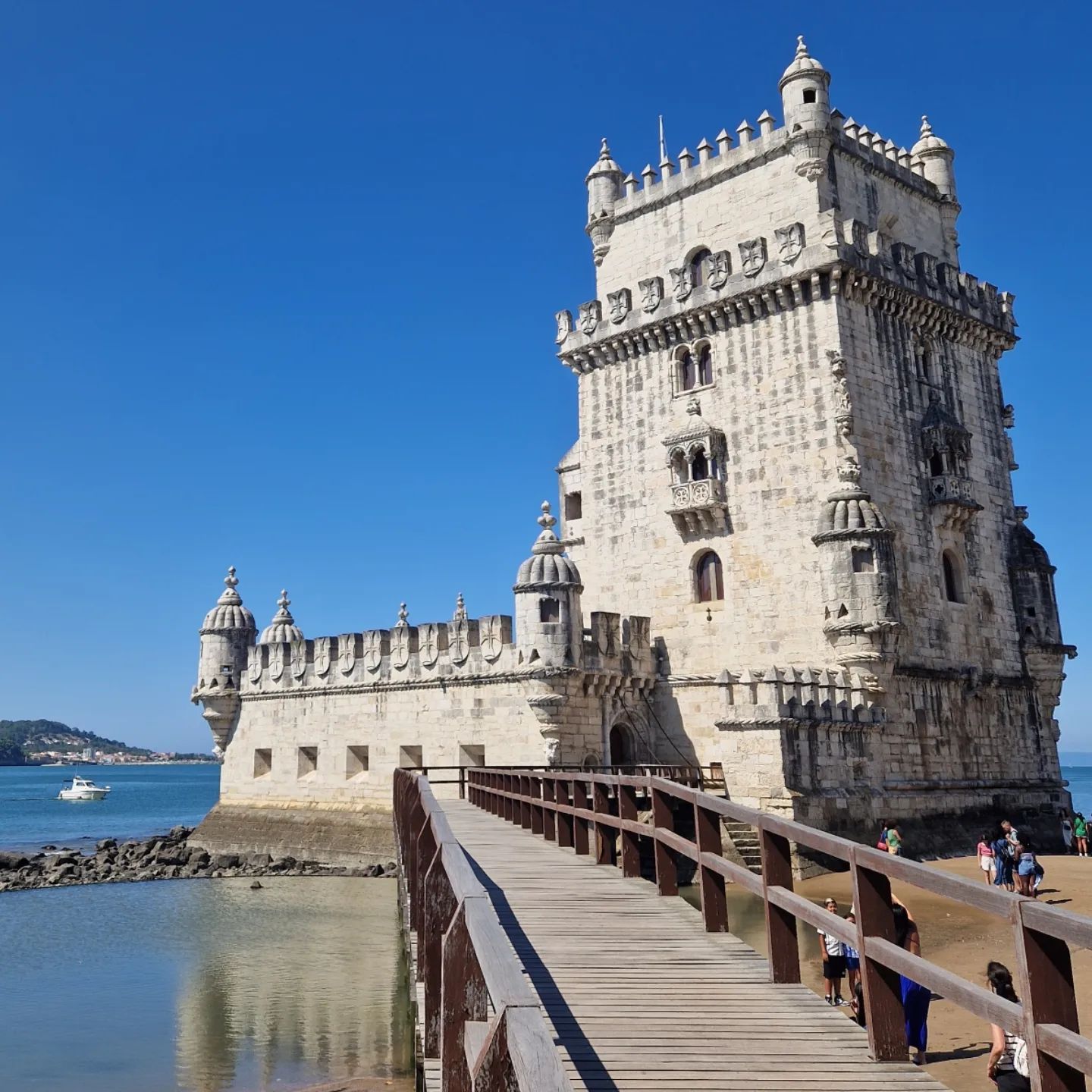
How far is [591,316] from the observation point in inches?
1237

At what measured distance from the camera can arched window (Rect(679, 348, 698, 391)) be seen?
1153 inches

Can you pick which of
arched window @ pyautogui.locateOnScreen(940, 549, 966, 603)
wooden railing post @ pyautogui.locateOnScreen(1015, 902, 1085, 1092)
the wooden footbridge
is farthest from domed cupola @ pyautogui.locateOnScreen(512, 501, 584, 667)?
wooden railing post @ pyautogui.locateOnScreen(1015, 902, 1085, 1092)

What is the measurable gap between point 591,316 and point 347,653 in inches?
493

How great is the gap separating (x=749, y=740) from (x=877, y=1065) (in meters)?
18.1

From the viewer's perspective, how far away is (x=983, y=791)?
90.5 ft

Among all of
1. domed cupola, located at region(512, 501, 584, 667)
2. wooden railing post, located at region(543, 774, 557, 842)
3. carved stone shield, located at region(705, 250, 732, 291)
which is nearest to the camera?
wooden railing post, located at region(543, 774, 557, 842)

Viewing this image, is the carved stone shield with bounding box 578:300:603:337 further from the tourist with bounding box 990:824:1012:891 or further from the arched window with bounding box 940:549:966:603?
the tourist with bounding box 990:824:1012:891

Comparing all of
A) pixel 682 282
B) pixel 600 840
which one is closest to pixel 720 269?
pixel 682 282

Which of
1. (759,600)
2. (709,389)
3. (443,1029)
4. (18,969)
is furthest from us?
(709,389)

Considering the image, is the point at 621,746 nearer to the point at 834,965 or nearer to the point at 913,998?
the point at 834,965

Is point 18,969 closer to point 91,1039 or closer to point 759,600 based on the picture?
point 91,1039

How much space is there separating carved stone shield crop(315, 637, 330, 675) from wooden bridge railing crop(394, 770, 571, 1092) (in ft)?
82.9

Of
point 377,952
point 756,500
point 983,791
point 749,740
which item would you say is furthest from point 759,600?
point 377,952

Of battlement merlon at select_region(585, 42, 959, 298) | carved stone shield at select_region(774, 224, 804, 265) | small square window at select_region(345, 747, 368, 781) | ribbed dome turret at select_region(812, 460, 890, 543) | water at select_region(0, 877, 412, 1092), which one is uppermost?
battlement merlon at select_region(585, 42, 959, 298)
